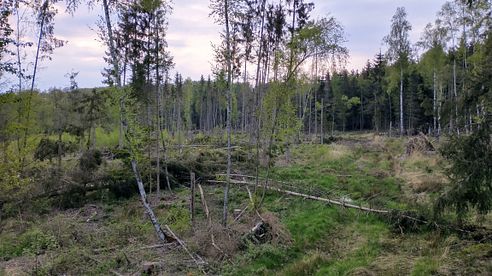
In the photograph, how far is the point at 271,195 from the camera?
1516cm

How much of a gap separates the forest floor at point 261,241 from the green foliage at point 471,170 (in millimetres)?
1050

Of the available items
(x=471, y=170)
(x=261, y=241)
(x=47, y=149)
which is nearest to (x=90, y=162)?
(x=47, y=149)

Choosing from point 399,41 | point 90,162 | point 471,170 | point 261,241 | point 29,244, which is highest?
point 399,41

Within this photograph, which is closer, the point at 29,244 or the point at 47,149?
the point at 29,244

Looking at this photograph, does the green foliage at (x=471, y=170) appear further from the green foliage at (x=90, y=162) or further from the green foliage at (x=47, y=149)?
the green foliage at (x=47, y=149)

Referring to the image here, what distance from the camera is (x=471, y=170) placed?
7668 millimetres

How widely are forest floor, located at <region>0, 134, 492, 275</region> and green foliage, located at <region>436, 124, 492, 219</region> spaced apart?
1.05m

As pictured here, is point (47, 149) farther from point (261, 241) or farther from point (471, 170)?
point (471, 170)

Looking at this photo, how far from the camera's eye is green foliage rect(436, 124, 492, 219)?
7.64 metres

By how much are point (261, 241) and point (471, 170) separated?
5043 millimetres

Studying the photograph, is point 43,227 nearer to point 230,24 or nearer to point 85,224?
point 85,224

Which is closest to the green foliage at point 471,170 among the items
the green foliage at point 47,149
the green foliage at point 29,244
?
the green foliage at point 29,244

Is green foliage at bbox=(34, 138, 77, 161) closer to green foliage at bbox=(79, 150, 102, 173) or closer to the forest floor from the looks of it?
green foliage at bbox=(79, 150, 102, 173)

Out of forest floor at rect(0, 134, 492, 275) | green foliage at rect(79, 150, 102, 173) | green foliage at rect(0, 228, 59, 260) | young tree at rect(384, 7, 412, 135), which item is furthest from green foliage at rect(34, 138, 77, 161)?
young tree at rect(384, 7, 412, 135)
